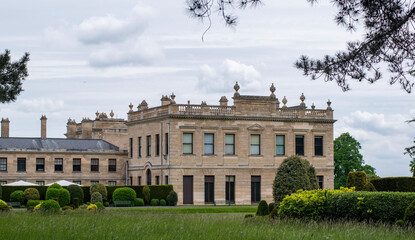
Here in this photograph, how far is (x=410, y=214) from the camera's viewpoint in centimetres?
2259

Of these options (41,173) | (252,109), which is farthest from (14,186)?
(252,109)

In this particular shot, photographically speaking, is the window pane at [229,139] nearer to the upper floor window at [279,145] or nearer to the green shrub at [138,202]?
the upper floor window at [279,145]

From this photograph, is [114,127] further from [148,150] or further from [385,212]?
[385,212]

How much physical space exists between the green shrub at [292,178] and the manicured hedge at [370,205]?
11.7 meters

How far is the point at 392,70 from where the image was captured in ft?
75.0

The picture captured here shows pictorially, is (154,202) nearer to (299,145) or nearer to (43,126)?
Result: (299,145)

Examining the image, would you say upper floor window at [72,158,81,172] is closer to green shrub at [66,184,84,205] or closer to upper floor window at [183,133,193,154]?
upper floor window at [183,133,193,154]

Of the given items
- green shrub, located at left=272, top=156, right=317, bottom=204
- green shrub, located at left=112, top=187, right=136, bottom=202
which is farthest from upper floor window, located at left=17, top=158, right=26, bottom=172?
green shrub, located at left=272, top=156, right=317, bottom=204

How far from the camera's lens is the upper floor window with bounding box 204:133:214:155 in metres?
61.2

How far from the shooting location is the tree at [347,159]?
259 feet

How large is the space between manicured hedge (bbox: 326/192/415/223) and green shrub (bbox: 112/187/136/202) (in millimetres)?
29811

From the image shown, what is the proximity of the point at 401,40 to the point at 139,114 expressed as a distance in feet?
146

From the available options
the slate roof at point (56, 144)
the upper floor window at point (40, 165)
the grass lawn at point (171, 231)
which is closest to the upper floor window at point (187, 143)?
the slate roof at point (56, 144)

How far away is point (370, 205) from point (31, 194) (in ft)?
108
